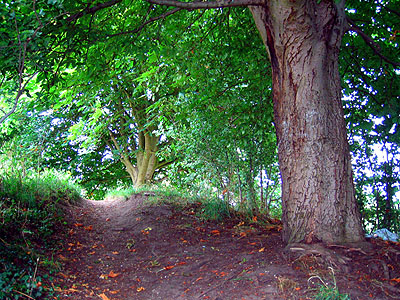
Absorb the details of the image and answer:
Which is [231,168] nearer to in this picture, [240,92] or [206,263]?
[240,92]

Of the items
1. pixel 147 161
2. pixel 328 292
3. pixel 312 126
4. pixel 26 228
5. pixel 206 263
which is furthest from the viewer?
pixel 147 161

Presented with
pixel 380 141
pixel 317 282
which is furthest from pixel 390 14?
pixel 317 282

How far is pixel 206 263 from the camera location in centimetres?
454

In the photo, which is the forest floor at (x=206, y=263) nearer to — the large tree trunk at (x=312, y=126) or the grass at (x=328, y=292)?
the grass at (x=328, y=292)

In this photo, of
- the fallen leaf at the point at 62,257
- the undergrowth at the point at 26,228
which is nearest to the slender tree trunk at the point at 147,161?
the undergrowth at the point at 26,228

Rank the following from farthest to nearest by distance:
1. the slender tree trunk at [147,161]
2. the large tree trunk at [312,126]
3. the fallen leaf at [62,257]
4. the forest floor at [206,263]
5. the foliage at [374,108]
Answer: the slender tree trunk at [147,161] < the foliage at [374,108] < the fallen leaf at [62,257] < the large tree trunk at [312,126] < the forest floor at [206,263]

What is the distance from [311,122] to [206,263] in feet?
7.83

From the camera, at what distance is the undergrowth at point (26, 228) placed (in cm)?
353

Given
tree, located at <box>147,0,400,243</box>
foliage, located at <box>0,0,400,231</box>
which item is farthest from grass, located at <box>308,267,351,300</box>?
foliage, located at <box>0,0,400,231</box>

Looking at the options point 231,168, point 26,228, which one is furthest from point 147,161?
point 26,228

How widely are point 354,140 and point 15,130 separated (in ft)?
33.1

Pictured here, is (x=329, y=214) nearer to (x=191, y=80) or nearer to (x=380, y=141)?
(x=380, y=141)

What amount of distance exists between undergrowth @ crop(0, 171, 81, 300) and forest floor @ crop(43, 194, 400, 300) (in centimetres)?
31

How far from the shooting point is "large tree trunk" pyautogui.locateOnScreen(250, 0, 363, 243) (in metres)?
4.22
